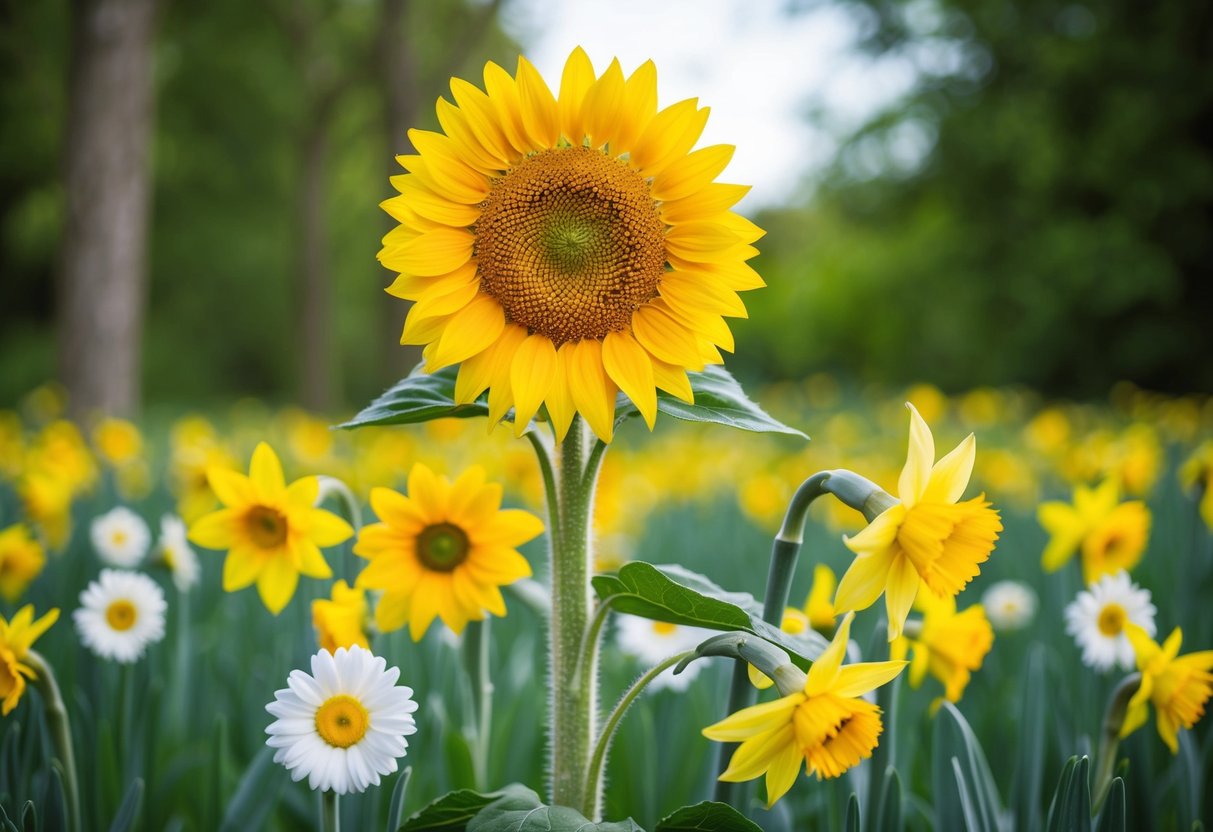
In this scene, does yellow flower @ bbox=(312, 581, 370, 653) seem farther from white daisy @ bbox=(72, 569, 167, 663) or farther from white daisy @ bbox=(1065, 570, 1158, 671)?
white daisy @ bbox=(1065, 570, 1158, 671)

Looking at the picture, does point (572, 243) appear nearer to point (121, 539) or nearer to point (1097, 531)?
point (1097, 531)

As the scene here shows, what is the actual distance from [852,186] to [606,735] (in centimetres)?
1493

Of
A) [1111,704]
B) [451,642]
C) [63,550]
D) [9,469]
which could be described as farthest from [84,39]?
[1111,704]

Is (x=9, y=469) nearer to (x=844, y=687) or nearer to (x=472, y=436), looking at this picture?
(x=472, y=436)

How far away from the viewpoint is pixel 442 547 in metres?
0.98

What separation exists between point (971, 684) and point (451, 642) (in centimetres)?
94

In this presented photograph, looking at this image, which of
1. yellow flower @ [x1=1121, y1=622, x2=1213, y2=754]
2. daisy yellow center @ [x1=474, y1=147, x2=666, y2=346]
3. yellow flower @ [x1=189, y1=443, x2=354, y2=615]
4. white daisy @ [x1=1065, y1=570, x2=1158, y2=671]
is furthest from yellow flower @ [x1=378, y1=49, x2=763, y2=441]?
white daisy @ [x1=1065, y1=570, x2=1158, y2=671]

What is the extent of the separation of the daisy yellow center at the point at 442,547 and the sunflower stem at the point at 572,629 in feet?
0.36

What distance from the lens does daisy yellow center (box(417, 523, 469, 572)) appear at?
981mm

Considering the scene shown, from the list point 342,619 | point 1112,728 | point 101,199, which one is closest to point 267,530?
point 342,619

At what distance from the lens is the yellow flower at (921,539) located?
2.54ft

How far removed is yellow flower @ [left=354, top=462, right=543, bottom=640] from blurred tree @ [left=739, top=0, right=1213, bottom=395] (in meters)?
10.0

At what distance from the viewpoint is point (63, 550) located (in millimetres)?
2107

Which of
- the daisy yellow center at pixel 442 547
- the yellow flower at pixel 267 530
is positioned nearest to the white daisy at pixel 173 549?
the yellow flower at pixel 267 530
